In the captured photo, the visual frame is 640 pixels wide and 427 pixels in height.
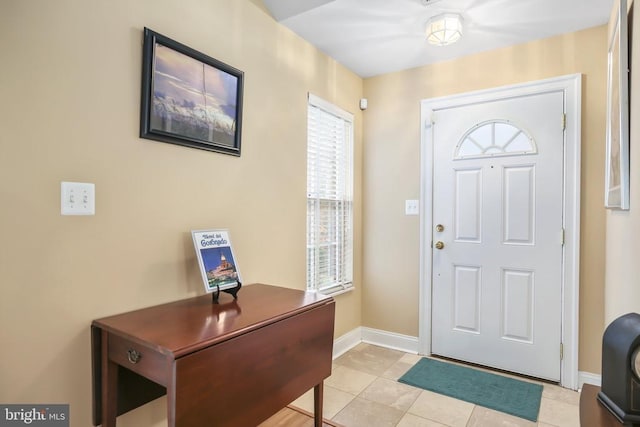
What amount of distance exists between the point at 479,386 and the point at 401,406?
608 mm

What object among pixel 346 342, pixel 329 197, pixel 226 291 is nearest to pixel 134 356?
pixel 226 291

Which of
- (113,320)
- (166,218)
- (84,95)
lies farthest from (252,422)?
(84,95)

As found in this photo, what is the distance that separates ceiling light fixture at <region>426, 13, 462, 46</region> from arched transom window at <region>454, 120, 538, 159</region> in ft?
2.34

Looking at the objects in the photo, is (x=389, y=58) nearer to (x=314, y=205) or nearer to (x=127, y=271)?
(x=314, y=205)

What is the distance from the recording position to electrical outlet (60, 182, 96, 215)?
49.7 inches

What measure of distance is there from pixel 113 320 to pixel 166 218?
47cm

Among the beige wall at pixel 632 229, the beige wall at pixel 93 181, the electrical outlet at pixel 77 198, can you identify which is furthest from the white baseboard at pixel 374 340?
the electrical outlet at pixel 77 198

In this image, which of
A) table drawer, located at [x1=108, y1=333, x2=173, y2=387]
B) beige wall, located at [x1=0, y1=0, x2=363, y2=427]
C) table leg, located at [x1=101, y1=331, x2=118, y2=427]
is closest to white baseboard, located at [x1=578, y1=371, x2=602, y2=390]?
beige wall, located at [x1=0, y1=0, x2=363, y2=427]

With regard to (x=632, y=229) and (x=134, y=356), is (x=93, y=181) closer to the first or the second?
(x=134, y=356)

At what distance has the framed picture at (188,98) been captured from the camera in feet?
4.94

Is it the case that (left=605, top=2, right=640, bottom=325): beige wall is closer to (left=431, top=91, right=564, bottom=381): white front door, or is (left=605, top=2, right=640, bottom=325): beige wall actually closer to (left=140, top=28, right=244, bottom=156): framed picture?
(left=431, top=91, right=564, bottom=381): white front door

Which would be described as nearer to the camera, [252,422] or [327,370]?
[252,422]

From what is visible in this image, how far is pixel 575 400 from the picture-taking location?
2.16 meters

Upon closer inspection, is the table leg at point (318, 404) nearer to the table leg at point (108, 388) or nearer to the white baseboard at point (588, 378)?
the table leg at point (108, 388)
